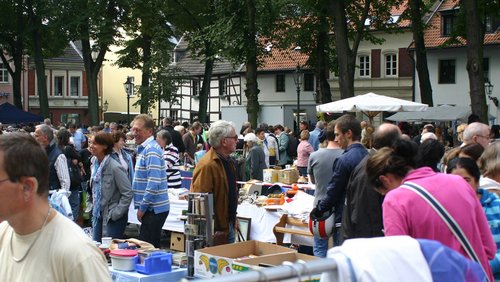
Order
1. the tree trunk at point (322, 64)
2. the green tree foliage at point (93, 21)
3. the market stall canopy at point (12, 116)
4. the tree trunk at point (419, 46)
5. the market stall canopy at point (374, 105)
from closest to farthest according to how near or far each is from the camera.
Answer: the market stall canopy at point (374, 105), the tree trunk at point (419, 46), the market stall canopy at point (12, 116), the tree trunk at point (322, 64), the green tree foliage at point (93, 21)

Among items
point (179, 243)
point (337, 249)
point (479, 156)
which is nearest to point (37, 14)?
point (179, 243)

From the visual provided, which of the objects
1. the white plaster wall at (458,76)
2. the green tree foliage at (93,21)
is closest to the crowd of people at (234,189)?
the green tree foliage at (93,21)

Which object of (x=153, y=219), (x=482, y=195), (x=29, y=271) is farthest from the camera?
(x=153, y=219)

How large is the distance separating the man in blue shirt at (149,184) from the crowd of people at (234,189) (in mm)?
11

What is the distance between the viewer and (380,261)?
2.26 m

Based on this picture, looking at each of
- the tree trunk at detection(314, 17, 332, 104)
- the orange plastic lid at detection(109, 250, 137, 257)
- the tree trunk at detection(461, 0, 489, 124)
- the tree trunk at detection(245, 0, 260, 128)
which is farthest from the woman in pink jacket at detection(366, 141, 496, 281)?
the tree trunk at detection(314, 17, 332, 104)

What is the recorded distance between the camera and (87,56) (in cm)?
3669

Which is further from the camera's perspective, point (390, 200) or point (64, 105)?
point (64, 105)

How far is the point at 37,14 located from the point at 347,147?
108 ft

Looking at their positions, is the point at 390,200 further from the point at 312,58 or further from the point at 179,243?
the point at 312,58

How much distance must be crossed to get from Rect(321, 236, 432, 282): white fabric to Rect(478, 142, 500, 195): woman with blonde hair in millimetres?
2747

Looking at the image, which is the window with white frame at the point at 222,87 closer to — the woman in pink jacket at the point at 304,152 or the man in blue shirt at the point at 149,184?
the woman in pink jacket at the point at 304,152

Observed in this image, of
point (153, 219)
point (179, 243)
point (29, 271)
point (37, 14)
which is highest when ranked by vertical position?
point (37, 14)

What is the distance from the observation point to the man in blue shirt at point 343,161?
6.44 m
